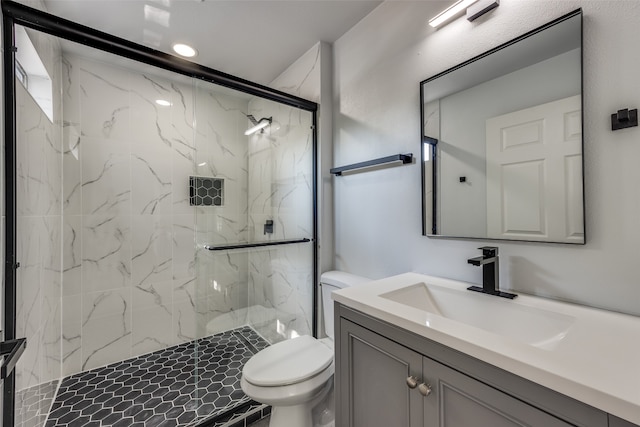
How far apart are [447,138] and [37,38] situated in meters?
2.06

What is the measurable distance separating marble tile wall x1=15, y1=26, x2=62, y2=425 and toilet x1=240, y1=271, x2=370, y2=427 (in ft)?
2.98

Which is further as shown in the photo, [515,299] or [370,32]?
[370,32]

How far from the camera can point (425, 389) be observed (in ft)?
2.38

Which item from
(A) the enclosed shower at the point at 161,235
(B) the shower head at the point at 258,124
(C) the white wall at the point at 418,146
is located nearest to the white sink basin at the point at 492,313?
(C) the white wall at the point at 418,146

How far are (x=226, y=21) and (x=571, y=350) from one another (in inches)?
86.1

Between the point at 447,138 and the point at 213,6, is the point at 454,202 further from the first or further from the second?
the point at 213,6

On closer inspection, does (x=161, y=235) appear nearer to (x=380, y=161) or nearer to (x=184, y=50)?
(x=184, y=50)

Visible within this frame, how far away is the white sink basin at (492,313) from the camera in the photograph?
85 cm

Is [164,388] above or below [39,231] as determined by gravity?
below

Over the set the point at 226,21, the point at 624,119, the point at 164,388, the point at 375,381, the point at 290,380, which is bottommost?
the point at 164,388

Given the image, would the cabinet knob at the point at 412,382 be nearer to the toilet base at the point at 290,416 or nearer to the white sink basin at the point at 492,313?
the white sink basin at the point at 492,313

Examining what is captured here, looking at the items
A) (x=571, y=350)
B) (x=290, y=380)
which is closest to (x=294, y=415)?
(x=290, y=380)

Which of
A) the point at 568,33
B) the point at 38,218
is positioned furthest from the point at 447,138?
the point at 38,218

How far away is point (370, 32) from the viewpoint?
1612 millimetres
